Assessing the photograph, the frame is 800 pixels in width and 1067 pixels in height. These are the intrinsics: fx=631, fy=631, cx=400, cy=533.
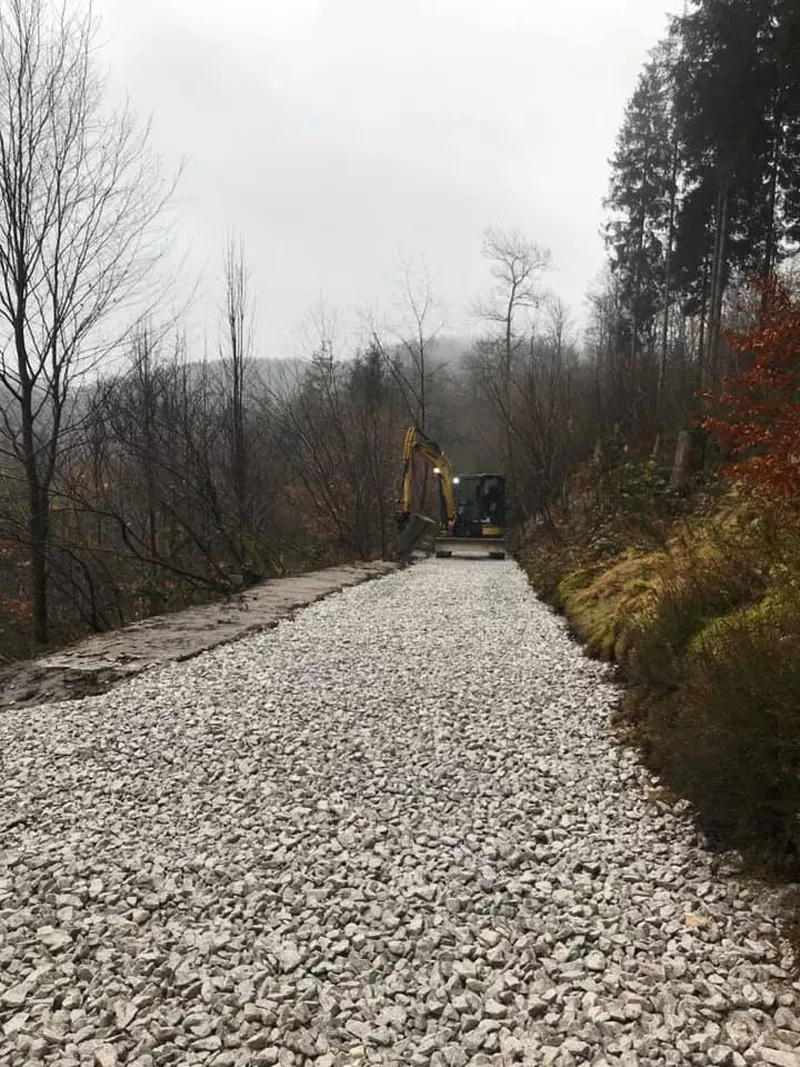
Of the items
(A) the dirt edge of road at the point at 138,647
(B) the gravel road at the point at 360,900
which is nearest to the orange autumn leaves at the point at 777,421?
(B) the gravel road at the point at 360,900

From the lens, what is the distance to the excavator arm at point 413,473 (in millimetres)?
15906

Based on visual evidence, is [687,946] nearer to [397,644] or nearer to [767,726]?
[767,726]

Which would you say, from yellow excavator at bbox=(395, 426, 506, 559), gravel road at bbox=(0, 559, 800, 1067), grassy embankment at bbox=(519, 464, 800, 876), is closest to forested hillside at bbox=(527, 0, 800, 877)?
grassy embankment at bbox=(519, 464, 800, 876)

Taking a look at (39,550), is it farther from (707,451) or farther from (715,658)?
(707,451)

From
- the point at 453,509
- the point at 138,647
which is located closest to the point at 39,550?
the point at 138,647

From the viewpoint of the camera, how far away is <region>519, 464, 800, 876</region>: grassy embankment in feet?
7.49

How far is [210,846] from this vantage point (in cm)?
249

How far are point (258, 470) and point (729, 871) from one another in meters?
14.2

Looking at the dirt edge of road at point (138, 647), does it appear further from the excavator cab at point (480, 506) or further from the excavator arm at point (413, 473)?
the excavator cab at point (480, 506)

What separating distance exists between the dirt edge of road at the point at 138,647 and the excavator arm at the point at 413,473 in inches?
273

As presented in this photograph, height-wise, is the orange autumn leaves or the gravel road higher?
the orange autumn leaves

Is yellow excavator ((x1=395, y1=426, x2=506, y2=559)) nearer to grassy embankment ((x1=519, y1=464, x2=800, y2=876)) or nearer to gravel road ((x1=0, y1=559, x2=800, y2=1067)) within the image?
grassy embankment ((x1=519, y1=464, x2=800, y2=876))

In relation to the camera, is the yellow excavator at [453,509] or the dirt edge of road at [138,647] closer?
the dirt edge of road at [138,647]

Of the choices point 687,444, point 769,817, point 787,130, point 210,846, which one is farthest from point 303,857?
point 787,130
